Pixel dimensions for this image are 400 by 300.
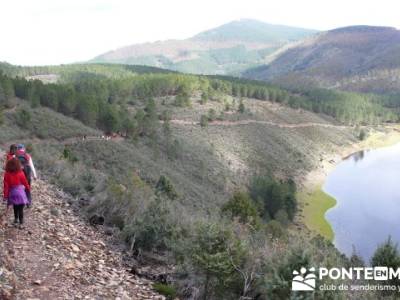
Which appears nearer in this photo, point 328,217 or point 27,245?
point 27,245

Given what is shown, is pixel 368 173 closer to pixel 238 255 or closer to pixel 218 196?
pixel 218 196

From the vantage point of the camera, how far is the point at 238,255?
10656mm

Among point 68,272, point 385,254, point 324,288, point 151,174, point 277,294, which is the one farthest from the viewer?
point 151,174

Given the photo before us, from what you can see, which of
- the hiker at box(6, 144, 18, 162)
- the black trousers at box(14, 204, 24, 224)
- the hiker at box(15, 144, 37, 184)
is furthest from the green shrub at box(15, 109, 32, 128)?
the black trousers at box(14, 204, 24, 224)

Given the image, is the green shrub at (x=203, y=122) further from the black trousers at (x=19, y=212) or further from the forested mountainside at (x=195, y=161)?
the black trousers at (x=19, y=212)

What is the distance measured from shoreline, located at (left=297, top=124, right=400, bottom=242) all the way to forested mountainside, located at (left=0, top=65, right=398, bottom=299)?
2.25 meters

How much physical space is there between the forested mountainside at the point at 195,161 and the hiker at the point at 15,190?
304cm

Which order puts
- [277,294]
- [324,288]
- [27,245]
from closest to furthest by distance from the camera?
1. [324,288]
2. [277,294]
3. [27,245]

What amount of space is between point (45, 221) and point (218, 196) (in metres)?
46.4

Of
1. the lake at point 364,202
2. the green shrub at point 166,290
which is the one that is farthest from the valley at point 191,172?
the lake at point 364,202

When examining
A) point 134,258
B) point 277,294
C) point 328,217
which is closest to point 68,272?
point 134,258

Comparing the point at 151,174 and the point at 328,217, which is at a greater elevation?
the point at 151,174

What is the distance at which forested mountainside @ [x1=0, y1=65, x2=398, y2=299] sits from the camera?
35.6 feet

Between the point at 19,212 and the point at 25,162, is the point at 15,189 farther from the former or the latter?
the point at 25,162
